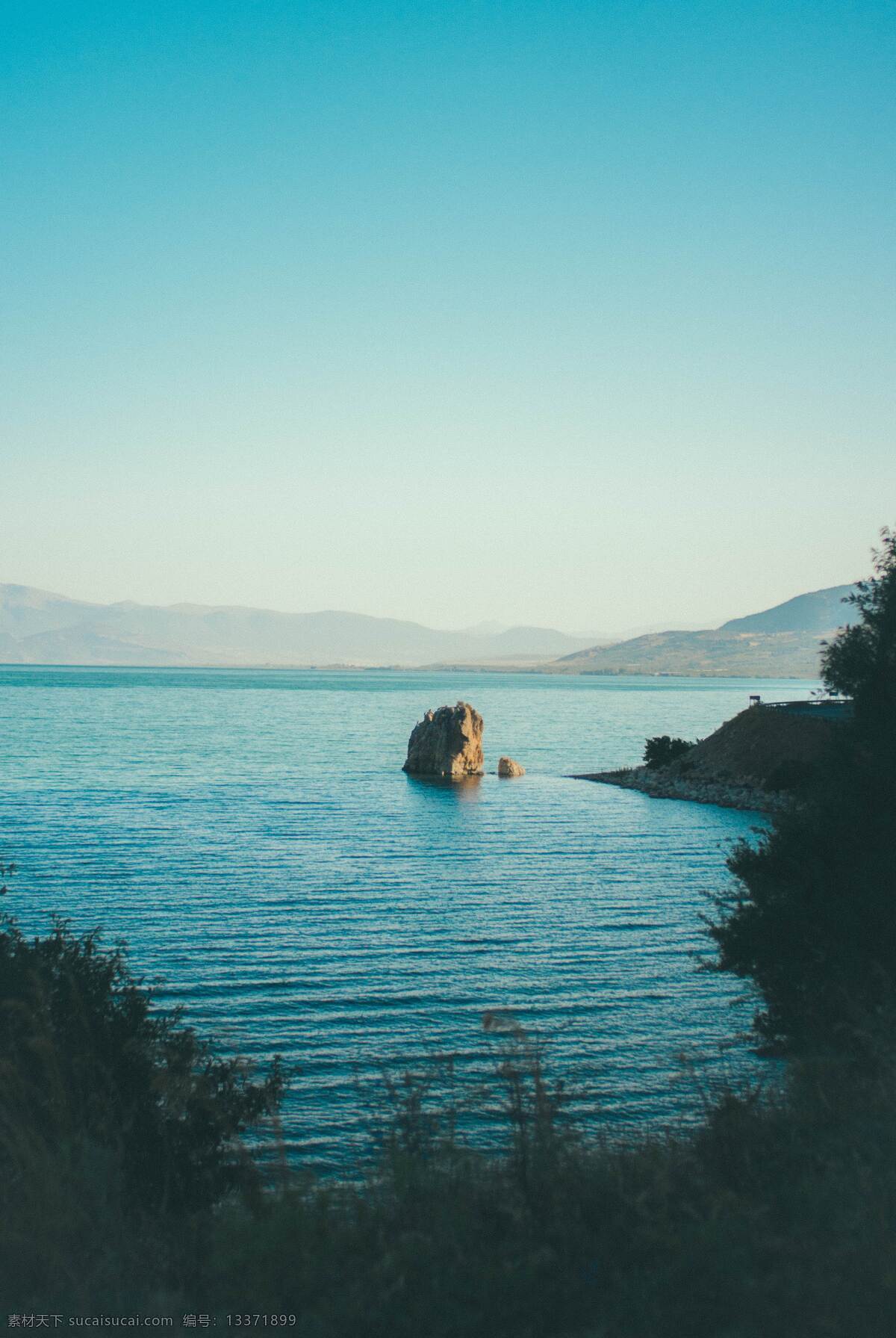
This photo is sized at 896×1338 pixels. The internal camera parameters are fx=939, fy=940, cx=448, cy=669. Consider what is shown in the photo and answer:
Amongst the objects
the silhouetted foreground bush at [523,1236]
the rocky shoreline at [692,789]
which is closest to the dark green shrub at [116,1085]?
the silhouetted foreground bush at [523,1236]

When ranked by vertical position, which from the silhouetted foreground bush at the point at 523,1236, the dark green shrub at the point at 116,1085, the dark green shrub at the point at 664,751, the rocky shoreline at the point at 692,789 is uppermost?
the silhouetted foreground bush at the point at 523,1236

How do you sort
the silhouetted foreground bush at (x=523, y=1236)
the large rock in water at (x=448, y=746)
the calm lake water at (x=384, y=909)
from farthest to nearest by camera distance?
the large rock in water at (x=448, y=746)
the calm lake water at (x=384, y=909)
the silhouetted foreground bush at (x=523, y=1236)

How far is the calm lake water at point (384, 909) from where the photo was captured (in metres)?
18.3

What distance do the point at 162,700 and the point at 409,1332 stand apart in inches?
7495

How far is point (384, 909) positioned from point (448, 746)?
44.4 m

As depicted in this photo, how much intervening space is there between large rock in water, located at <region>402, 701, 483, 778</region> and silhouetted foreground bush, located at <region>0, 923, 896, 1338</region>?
6580 cm

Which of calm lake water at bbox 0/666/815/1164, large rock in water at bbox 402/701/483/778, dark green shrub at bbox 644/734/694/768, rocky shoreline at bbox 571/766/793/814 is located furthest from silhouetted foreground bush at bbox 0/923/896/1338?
dark green shrub at bbox 644/734/694/768

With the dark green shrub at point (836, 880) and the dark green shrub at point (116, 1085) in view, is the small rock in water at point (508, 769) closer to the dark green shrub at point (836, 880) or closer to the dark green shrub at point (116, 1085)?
the dark green shrub at point (836, 880)

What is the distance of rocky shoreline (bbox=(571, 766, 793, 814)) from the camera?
5850 centimetres

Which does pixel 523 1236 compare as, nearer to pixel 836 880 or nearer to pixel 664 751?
pixel 836 880

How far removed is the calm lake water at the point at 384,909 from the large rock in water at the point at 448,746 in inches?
107

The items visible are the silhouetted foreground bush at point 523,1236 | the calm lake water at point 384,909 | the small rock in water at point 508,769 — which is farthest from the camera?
the small rock in water at point 508,769

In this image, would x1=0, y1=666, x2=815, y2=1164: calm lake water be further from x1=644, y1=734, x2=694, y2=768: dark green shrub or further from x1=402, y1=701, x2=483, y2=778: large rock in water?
x1=644, y1=734, x2=694, y2=768: dark green shrub

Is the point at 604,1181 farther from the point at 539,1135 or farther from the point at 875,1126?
the point at 875,1126
